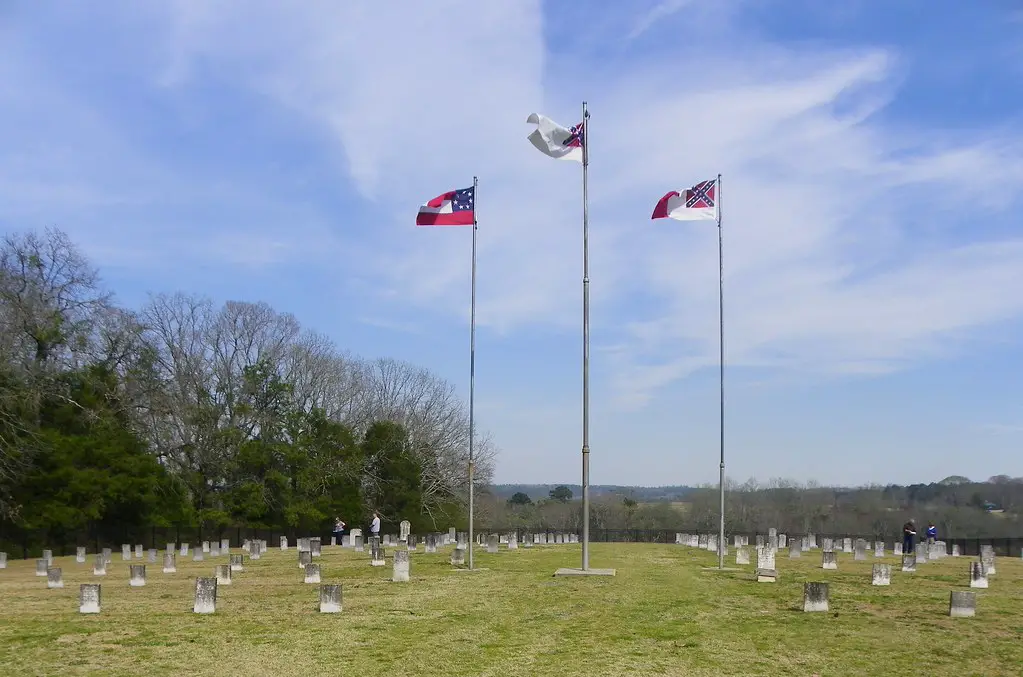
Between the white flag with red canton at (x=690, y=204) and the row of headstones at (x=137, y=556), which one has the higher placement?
the white flag with red canton at (x=690, y=204)

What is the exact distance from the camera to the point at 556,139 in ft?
72.8

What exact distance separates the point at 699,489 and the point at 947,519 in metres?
32.4

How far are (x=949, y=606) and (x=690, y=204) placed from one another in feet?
38.0

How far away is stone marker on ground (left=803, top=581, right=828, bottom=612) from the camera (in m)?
15.3

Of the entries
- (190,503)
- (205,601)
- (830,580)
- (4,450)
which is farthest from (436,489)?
(205,601)

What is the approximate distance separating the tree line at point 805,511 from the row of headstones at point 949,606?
52.3 meters

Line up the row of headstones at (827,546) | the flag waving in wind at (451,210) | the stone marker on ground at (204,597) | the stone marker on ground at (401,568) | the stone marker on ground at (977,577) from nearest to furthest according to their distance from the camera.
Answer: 1. the stone marker on ground at (204,597)
2. the stone marker on ground at (977,577)
3. the stone marker on ground at (401,568)
4. the flag waving in wind at (451,210)
5. the row of headstones at (827,546)

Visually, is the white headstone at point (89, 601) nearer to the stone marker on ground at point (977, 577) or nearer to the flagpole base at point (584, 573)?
the flagpole base at point (584, 573)

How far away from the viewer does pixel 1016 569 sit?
28.0 meters

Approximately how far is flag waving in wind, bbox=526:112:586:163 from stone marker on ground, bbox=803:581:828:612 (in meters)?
10.8

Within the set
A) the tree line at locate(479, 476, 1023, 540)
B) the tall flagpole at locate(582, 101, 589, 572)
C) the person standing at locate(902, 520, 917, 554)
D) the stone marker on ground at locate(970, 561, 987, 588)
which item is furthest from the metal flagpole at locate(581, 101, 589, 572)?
the tree line at locate(479, 476, 1023, 540)

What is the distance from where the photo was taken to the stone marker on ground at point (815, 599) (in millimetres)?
15305

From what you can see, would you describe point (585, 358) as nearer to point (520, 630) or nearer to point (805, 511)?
Answer: point (520, 630)

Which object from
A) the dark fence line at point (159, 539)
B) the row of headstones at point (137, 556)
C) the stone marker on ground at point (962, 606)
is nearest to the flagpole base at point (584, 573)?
the stone marker on ground at point (962, 606)
